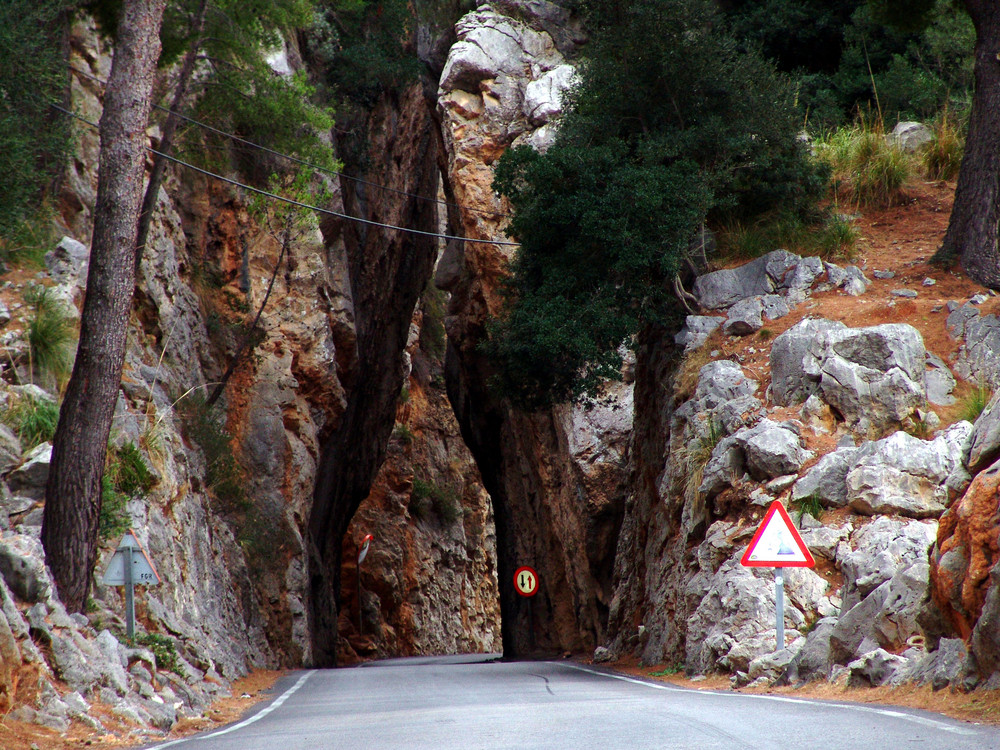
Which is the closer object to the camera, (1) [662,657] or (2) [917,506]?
(2) [917,506]

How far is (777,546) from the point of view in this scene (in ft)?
39.9

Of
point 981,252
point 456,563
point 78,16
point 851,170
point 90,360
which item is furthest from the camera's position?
point 456,563

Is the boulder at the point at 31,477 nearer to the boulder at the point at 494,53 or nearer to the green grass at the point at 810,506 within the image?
the green grass at the point at 810,506

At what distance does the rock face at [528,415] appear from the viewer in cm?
2931

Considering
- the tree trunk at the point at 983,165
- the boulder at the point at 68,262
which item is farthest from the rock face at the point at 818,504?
the boulder at the point at 68,262

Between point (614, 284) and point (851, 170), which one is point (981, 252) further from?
point (614, 284)

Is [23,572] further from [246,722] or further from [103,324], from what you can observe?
[103,324]

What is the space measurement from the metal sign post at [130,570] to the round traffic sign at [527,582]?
21.8 metres

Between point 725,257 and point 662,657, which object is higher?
point 725,257

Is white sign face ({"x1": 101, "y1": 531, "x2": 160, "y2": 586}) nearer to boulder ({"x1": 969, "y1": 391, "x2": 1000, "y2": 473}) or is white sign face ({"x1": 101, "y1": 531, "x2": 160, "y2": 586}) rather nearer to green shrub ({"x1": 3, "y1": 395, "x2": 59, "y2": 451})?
green shrub ({"x1": 3, "y1": 395, "x2": 59, "y2": 451})

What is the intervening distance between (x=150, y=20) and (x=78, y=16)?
9.40 metres

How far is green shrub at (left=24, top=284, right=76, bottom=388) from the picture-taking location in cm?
1653

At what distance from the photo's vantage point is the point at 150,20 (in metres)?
13.7

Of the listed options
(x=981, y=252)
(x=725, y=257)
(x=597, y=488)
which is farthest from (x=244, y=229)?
(x=981, y=252)
